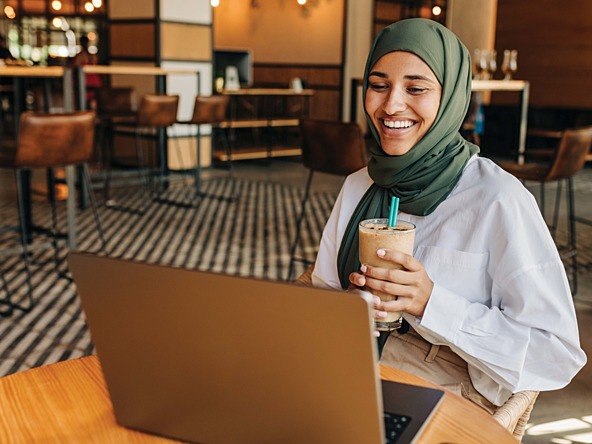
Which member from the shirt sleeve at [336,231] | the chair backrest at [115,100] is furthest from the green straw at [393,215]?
the chair backrest at [115,100]

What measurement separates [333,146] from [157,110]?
2621mm

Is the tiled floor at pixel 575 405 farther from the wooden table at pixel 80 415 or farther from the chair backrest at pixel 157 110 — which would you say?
the chair backrest at pixel 157 110

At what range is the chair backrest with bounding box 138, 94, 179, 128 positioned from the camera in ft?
19.3

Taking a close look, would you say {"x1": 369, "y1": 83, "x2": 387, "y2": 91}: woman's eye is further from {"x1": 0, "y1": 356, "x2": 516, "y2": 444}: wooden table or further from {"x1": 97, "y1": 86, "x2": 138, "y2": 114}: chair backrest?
{"x1": 97, "y1": 86, "x2": 138, "y2": 114}: chair backrest

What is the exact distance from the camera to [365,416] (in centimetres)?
71

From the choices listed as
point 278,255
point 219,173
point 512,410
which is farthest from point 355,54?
point 512,410

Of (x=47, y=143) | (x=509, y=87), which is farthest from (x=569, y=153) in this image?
(x=47, y=143)

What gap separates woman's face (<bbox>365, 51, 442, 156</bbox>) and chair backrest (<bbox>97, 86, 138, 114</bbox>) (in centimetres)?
574

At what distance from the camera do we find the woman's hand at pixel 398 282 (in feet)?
3.76

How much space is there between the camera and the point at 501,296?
1.28 metres

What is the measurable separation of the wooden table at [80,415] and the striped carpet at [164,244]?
1.49 m

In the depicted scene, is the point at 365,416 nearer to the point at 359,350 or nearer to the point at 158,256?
the point at 359,350

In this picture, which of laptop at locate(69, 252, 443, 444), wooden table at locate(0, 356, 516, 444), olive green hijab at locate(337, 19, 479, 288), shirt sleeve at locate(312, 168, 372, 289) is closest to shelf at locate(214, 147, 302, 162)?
shirt sleeve at locate(312, 168, 372, 289)

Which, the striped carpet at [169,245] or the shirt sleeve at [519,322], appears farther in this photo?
the striped carpet at [169,245]
